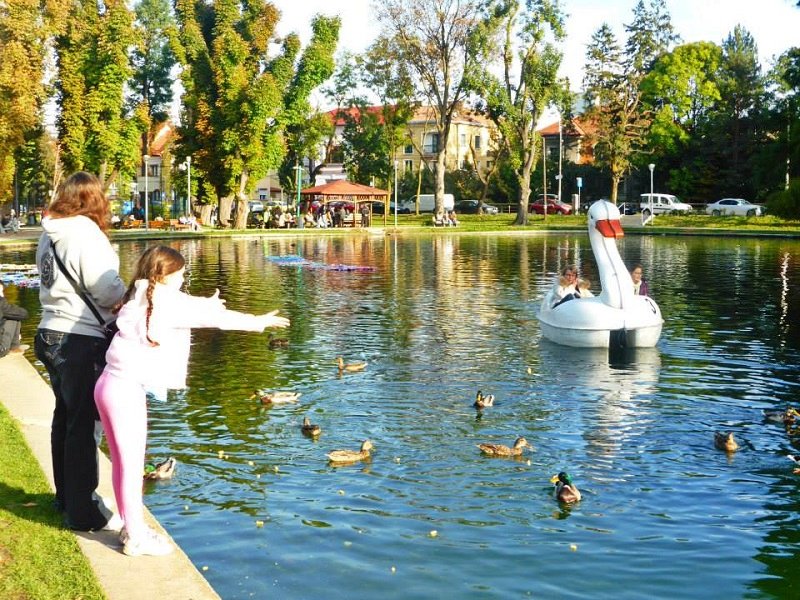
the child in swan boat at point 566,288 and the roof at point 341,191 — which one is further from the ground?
the roof at point 341,191

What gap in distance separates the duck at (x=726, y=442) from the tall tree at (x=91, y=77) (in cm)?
5916

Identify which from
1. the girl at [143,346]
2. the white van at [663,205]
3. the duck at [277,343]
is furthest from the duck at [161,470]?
the white van at [663,205]

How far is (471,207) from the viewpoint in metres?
101

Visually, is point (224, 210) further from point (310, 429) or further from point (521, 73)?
point (310, 429)

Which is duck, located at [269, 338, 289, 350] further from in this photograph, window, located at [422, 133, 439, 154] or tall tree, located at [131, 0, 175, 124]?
window, located at [422, 133, 439, 154]

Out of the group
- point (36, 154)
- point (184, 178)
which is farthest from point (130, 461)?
point (36, 154)

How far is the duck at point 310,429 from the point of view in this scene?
449 inches

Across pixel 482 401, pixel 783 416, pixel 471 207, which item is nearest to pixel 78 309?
pixel 482 401

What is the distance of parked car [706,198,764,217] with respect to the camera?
7575 centimetres

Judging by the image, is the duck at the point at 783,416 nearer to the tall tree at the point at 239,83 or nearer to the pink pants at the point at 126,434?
the pink pants at the point at 126,434

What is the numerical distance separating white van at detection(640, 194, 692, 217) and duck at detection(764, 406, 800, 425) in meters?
66.2

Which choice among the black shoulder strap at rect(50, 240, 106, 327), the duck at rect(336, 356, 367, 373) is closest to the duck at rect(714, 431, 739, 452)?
the duck at rect(336, 356, 367, 373)

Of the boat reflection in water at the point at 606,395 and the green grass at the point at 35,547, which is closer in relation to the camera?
the green grass at the point at 35,547

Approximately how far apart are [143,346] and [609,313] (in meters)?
12.2
